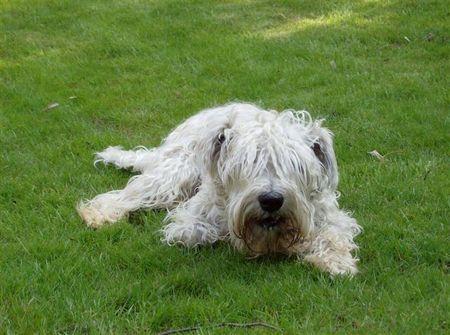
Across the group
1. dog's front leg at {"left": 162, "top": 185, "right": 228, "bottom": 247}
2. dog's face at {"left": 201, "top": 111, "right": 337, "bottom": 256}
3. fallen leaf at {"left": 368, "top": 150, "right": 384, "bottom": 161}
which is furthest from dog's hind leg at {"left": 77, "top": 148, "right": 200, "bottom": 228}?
fallen leaf at {"left": 368, "top": 150, "right": 384, "bottom": 161}

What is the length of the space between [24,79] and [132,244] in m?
5.11

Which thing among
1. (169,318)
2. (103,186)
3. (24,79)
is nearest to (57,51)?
(24,79)

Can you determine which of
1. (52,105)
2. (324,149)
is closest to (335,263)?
(324,149)

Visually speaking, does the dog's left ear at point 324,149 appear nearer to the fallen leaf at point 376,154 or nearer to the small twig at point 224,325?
the small twig at point 224,325

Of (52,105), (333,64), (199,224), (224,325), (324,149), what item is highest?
(324,149)

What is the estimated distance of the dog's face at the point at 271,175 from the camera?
4.99 m

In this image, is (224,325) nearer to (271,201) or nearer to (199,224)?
(271,201)

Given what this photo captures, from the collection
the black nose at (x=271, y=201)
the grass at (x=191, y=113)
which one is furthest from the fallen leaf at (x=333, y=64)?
the black nose at (x=271, y=201)

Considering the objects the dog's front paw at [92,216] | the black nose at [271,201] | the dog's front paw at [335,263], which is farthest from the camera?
the dog's front paw at [92,216]

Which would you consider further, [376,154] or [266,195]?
[376,154]

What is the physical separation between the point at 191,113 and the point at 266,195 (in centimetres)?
428

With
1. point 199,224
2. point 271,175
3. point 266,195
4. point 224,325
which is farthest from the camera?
point 199,224

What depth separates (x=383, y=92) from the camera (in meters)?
9.17

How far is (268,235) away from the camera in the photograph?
5160mm
